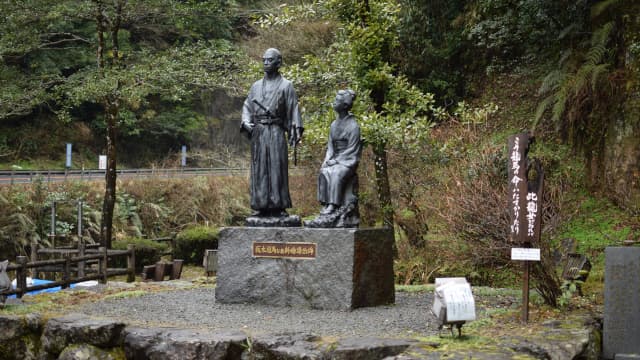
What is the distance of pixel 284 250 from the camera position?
1009cm

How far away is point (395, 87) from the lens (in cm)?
1505

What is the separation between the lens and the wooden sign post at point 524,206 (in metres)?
8.28

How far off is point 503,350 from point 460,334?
66 centimetres

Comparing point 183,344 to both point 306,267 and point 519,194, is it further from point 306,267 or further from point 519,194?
point 519,194

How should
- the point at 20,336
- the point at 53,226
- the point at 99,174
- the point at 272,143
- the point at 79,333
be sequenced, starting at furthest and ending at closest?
the point at 99,174
the point at 53,226
the point at 272,143
the point at 20,336
the point at 79,333

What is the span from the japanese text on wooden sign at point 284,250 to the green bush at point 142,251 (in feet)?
35.2

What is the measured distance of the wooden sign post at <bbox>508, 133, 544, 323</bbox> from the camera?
27.2ft

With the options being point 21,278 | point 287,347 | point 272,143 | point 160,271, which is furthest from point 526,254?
point 160,271

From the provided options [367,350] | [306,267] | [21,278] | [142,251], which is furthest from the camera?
[142,251]

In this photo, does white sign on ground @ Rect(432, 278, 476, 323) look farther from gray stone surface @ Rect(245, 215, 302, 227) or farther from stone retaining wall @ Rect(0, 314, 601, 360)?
gray stone surface @ Rect(245, 215, 302, 227)

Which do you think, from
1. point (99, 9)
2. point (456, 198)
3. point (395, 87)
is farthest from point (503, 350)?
point (99, 9)

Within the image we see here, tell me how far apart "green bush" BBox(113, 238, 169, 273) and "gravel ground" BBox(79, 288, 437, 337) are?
380 inches

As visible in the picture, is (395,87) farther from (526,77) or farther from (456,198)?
(526,77)

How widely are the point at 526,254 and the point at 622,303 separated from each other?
125cm
